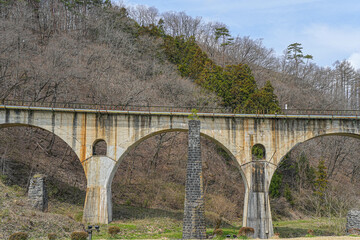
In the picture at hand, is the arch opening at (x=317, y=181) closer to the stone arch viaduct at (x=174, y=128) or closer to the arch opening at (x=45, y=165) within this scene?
the stone arch viaduct at (x=174, y=128)

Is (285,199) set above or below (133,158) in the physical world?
below

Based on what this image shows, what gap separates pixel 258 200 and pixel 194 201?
6937 millimetres

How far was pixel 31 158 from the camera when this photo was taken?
35625 millimetres

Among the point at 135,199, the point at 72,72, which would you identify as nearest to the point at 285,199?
the point at 135,199

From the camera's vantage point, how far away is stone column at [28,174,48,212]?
90.9ft

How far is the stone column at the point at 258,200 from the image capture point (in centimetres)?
2811

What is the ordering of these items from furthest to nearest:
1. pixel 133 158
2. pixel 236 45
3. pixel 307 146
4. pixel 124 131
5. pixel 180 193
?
pixel 236 45 → pixel 307 146 → pixel 133 158 → pixel 180 193 → pixel 124 131

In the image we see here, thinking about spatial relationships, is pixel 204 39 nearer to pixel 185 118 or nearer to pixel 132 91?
pixel 132 91

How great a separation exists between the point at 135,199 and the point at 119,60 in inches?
787

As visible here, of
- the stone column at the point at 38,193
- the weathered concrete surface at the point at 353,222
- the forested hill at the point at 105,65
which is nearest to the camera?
the weathered concrete surface at the point at 353,222

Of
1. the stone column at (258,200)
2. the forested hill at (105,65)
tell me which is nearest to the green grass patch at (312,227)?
the stone column at (258,200)

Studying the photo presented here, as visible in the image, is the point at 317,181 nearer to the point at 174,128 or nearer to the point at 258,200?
the point at 258,200

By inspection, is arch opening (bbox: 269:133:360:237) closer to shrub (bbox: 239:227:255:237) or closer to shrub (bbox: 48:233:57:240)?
shrub (bbox: 239:227:255:237)

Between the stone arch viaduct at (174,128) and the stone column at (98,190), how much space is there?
0.23ft
